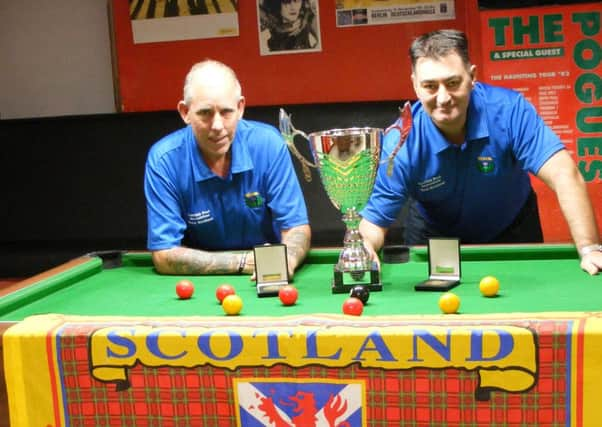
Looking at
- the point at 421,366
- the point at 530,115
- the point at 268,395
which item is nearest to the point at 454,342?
the point at 421,366

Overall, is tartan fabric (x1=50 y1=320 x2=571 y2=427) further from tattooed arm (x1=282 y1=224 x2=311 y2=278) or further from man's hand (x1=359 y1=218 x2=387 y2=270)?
man's hand (x1=359 y1=218 x2=387 y2=270)

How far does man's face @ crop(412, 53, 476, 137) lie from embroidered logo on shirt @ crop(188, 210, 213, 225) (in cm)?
92

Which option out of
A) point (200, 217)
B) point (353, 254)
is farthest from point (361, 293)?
point (200, 217)

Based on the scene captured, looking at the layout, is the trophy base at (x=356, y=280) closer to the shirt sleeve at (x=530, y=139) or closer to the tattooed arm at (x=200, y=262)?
the tattooed arm at (x=200, y=262)

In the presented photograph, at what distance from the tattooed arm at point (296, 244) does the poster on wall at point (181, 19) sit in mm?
2623

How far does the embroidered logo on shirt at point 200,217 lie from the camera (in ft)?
10.2

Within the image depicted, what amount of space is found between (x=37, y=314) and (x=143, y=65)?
3451 mm

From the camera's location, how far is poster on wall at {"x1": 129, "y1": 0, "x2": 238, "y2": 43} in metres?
5.24

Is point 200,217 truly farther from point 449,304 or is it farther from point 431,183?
point 449,304

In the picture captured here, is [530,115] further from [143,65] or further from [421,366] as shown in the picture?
[143,65]

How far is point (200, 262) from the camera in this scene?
274 cm

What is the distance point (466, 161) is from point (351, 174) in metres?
0.94

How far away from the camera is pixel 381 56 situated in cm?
516

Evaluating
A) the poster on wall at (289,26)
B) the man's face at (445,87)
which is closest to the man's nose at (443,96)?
the man's face at (445,87)
